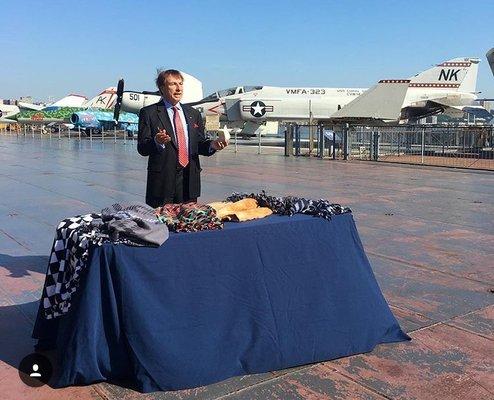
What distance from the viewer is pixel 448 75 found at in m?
35.2

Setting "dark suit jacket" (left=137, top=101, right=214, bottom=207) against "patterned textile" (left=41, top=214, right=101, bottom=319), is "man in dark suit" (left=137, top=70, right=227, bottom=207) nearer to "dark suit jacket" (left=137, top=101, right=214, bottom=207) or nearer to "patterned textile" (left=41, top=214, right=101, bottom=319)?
"dark suit jacket" (left=137, top=101, right=214, bottom=207)

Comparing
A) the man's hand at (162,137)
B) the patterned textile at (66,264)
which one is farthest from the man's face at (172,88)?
the patterned textile at (66,264)

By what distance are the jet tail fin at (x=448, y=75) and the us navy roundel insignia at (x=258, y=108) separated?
1030 centimetres

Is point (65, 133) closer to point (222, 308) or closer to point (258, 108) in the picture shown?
point (258, 108)

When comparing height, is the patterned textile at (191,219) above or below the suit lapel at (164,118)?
below

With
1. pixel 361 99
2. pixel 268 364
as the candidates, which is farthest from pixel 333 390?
pixel 361 99

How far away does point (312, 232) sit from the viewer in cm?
359

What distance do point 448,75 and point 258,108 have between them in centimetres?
1317

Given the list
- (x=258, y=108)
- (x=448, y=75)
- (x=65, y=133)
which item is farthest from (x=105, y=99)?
(x=448, y=75)

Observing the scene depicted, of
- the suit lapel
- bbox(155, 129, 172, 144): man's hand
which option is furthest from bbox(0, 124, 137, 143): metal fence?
bbox(155, 129, 172, 144): man's hand

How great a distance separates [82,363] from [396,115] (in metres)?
25.2

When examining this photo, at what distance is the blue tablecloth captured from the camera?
9.87ft

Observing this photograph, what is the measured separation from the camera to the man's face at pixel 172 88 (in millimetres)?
4094

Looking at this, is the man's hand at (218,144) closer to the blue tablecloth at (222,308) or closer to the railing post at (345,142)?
the blue tablecloth at (222,308)
